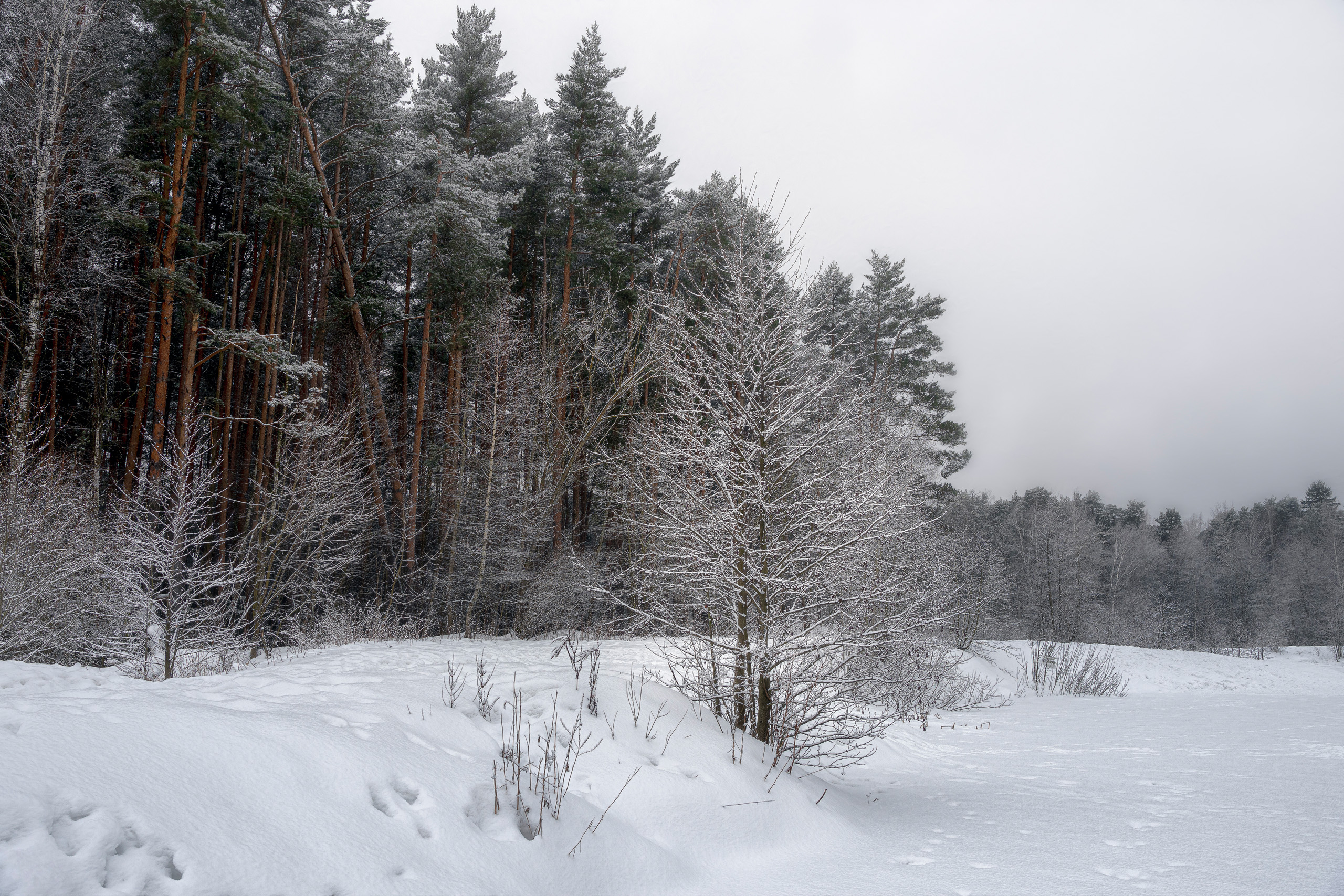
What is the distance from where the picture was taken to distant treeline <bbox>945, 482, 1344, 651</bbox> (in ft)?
118

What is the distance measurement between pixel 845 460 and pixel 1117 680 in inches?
694

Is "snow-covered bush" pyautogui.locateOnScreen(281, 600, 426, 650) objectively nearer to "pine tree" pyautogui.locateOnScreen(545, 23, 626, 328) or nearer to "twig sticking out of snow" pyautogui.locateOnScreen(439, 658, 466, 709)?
"twig sticking out of snow" pyautogui.locateOnScreen(439, 658, 466, 709)

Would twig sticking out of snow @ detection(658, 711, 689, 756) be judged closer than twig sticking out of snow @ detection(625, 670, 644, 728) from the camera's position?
Yes

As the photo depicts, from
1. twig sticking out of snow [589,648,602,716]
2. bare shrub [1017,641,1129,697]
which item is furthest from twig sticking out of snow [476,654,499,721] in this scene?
bare shrub [1017,641,1129,697]

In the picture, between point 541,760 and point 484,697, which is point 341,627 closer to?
point 484,697

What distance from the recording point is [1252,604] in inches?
1673

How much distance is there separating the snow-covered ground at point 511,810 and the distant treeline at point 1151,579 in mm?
23246

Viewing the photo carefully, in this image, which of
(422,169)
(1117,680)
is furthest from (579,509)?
(1117,680)

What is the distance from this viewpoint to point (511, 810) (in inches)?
146

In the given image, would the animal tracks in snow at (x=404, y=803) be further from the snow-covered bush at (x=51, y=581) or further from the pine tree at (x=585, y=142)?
the pine tree at (x=585, y=142)

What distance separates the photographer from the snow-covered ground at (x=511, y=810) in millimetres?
2553

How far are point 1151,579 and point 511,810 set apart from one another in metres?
56.6

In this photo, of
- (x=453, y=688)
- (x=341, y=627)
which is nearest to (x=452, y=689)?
(x=453, y=688)

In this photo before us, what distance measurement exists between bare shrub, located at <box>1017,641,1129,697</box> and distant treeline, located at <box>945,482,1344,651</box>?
25.9 feet
